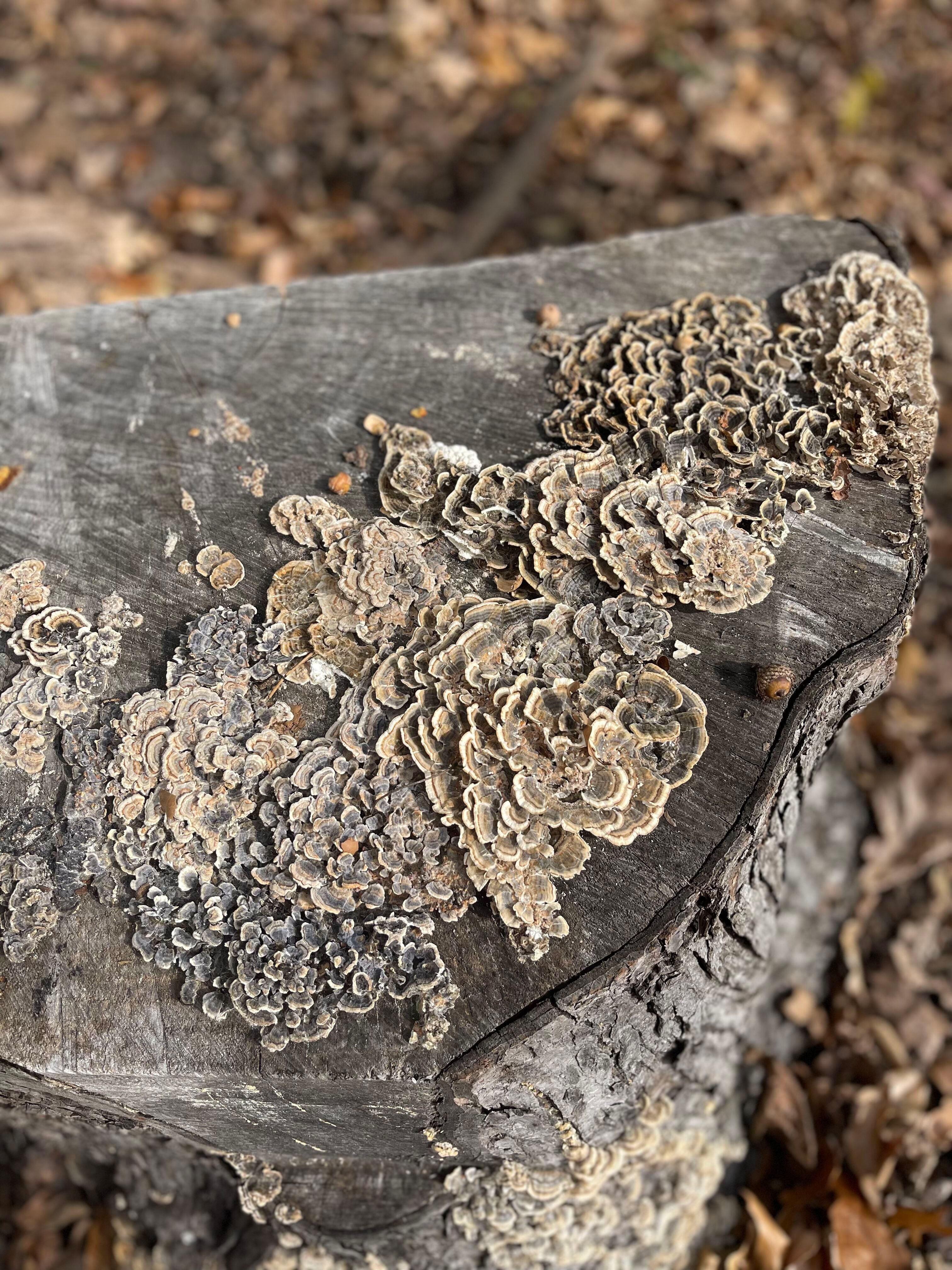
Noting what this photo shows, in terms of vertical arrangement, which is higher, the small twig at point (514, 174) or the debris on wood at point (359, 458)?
the debris on wood at point (359, 458)

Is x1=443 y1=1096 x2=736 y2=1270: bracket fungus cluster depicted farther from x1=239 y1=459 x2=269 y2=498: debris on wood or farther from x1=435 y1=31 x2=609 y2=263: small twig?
x1=435 y1=31 x2=609 y2=263: small twig

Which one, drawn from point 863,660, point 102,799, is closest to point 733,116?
point 863,660

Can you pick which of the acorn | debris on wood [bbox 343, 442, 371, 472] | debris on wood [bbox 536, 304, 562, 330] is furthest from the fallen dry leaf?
debris on wood [bbox 536, 304, 562, 330]

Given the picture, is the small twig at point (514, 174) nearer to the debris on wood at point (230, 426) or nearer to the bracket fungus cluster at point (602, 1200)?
the debris on wood at point (230, 426)

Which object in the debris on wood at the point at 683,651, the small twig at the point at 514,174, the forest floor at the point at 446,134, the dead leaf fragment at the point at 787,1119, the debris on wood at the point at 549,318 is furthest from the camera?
the small twig at the point at 514,174

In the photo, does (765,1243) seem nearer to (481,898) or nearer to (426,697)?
(481,898)

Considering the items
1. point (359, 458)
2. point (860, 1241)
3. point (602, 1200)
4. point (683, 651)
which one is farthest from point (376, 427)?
point (860, 1241)

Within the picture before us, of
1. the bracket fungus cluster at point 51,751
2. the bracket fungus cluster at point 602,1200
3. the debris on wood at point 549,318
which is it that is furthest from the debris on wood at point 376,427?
the bracket fungus cluster at point 602,1200
